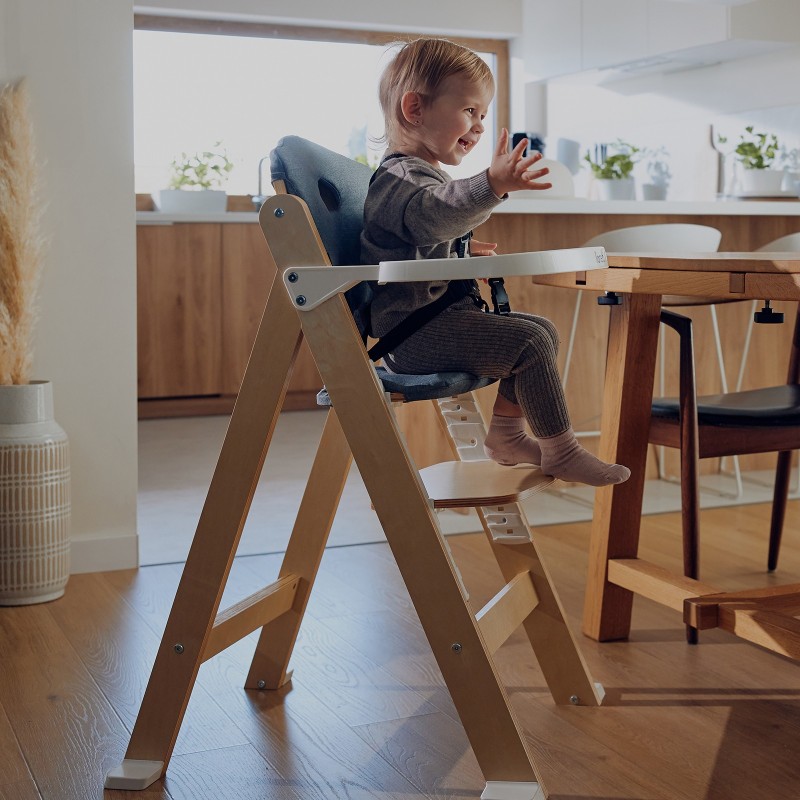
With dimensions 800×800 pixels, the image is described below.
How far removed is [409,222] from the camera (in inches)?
59.6

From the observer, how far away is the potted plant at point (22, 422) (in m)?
2.36

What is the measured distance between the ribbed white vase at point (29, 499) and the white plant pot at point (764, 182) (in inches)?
110

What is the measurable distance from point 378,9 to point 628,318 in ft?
13.8

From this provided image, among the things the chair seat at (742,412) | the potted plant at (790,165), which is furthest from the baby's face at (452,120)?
the potted plant at (790,165)

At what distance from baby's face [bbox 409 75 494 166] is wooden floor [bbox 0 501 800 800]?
34.3 inches

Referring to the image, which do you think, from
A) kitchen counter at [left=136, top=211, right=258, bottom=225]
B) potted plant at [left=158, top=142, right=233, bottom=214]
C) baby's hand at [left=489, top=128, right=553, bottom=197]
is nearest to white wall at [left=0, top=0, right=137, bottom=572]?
baby's hand at [left=489, top=128, right=553, bottom=197]

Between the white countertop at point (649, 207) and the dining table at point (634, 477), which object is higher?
the white countertop at point (649, 207)

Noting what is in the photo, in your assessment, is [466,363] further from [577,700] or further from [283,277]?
[577,700]

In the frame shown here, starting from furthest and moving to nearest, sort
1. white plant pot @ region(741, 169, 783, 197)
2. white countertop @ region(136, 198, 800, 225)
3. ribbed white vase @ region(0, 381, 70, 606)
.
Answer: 1. white plant pot @ region(741, 169, 783, 197)
2. white countertop @ region(136, 198, 800, 225)
3. ribbed white vase @ region(0, 381, 70, 606)

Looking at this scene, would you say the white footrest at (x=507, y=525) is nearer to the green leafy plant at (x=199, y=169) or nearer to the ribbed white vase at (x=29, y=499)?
the ribbed white vase at (x=29, y=499)

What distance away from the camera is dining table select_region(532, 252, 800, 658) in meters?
1.80

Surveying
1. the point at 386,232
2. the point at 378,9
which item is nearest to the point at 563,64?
the point at 378,9

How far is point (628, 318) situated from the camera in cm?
206

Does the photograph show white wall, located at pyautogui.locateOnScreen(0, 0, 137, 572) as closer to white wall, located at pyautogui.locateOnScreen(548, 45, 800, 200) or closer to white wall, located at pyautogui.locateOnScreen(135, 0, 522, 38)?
white wall, located at pyautogui.locateOnScreen(548, 45, 800, 200)
